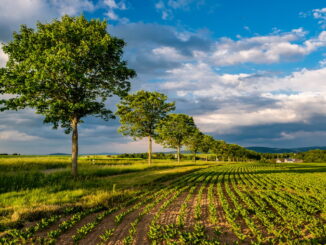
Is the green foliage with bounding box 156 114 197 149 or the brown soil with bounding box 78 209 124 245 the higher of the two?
the green foliage with bounding box 156 114 197 149

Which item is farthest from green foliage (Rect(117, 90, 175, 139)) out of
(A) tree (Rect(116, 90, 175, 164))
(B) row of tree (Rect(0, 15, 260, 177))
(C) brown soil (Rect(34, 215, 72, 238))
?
(C) brown soil (Rect(34, 215, 72, 238))

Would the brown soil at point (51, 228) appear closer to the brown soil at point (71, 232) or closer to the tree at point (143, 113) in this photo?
the brown soil at point (71, 232)

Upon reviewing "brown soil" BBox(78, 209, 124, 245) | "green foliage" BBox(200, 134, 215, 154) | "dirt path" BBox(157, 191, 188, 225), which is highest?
"green foliage" BBox(200, 134, 215, 154)

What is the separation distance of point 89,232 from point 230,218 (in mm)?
7426

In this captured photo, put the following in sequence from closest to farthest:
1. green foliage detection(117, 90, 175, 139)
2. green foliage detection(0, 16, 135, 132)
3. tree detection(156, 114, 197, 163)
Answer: green foliage detection(0, 16, 135, 132), green foliage detection(117, 90, 175, 139), tree detection(156, 114, 197, 163)

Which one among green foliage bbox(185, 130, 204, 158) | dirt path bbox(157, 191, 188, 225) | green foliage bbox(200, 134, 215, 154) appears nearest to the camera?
dirt path bbox(157, 191, 188, 225)

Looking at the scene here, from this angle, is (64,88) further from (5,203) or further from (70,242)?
(70,242)

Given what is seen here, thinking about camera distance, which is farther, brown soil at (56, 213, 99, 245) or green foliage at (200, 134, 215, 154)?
green foliage at (200, 134, 215, 154)

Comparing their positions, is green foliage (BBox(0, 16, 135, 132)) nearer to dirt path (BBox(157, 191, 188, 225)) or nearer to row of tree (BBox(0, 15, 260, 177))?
row of tree (BBox(0, 15, 260, 177))

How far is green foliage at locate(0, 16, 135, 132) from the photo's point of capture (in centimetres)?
2009

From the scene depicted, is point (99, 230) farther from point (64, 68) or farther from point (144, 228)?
point (64, 68)

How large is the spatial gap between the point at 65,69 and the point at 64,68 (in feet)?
0.49

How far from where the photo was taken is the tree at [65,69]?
20.1 meters

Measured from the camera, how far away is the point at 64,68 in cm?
2014
